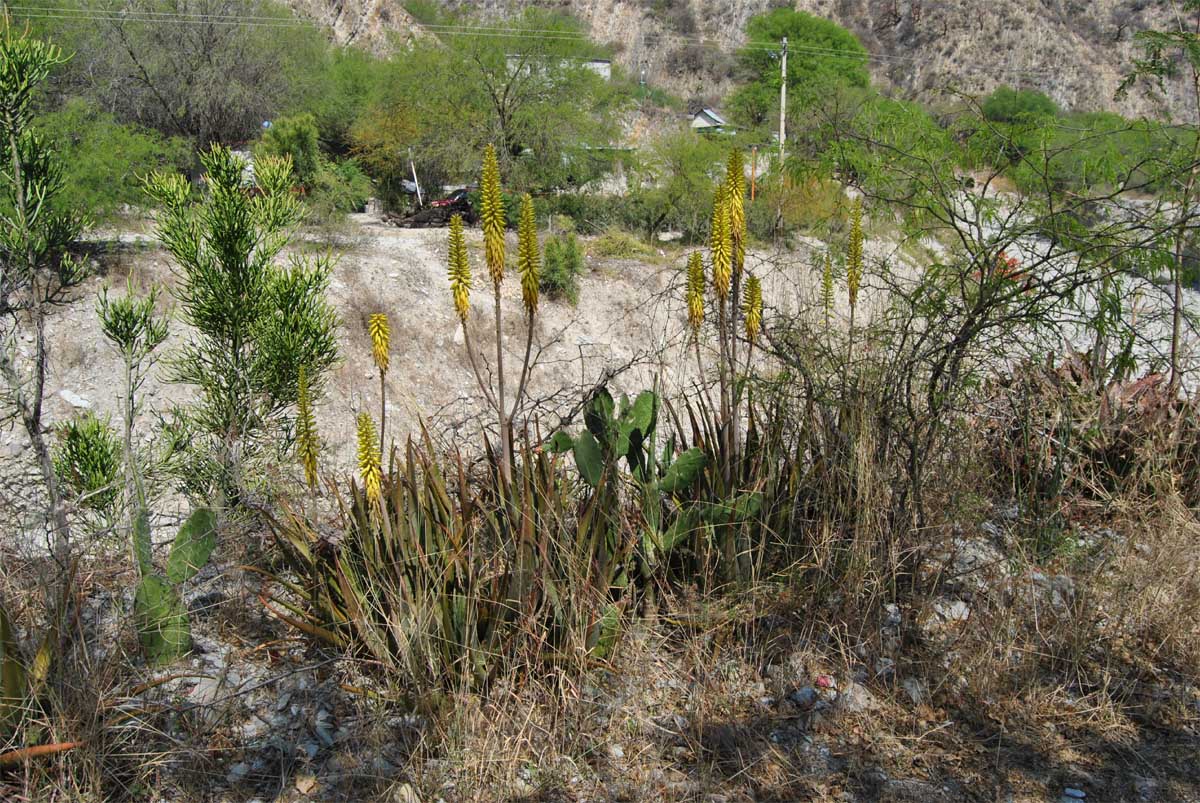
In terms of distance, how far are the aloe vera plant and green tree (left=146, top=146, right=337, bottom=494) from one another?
2.04 m

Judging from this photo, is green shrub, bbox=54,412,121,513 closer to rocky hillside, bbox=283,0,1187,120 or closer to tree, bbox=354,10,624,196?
tree, bbox=354,10,624,196

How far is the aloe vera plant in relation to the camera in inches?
118

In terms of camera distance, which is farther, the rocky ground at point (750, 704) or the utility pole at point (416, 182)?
the utility pole at point (416, 182)

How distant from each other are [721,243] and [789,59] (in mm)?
51638

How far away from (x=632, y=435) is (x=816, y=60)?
52.1 meters

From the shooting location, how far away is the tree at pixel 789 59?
4203 cm

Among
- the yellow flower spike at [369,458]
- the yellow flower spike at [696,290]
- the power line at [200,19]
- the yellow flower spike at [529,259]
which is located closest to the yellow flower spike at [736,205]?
the yellow flower spike at [696,290]

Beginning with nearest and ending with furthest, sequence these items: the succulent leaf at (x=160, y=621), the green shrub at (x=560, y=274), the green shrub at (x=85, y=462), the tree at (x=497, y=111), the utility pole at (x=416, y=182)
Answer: the succulent leaf at (x=160, y=621), the green shrub at (x=85, y=462), the green shrub at (x=560, y=274), the tree at (x=497, y=111), the utility pole at (x=416, y=182)

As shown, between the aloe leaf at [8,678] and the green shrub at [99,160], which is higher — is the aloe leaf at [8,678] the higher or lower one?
the lower one

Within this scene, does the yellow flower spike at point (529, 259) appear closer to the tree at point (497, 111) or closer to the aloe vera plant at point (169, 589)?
the aloe vera plant at point (169, 589)

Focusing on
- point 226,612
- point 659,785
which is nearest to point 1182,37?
point 659,785

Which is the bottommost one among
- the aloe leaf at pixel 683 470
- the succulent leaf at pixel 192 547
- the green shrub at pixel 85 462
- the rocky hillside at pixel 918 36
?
the green shrub at pixel 85 462

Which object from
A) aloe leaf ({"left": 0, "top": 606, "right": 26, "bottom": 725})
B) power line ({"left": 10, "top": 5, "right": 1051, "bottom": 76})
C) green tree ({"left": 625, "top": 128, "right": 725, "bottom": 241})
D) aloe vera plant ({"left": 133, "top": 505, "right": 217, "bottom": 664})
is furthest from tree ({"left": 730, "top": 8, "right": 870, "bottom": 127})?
aloe leaf ({"left": 0, "top": 606, "right": 26, "bottom": 725})

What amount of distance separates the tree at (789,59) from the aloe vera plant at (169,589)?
38173mm
